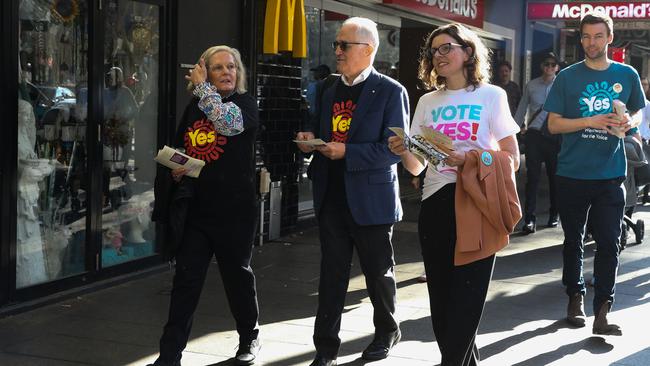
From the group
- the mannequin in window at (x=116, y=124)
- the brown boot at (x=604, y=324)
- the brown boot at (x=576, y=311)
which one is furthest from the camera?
the mannequin in window at (x=116, y=124)

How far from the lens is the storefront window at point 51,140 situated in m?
7.17

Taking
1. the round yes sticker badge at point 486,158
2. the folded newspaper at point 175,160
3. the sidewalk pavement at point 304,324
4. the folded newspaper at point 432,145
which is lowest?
the sidewalk pavement at point 304,324

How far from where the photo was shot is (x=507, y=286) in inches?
329

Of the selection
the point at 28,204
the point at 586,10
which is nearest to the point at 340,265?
the point at 28,204

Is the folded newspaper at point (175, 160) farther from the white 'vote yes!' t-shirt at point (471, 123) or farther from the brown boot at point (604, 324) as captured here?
the brown boot at point (604, 324)

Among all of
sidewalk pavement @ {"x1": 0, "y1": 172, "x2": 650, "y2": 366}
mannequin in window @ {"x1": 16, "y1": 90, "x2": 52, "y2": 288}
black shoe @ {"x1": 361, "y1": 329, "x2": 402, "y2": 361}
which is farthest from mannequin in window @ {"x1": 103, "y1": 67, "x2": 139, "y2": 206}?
black shoe @ {"x1": 361, "y1": 329, "x2": 402, "y2": 361}

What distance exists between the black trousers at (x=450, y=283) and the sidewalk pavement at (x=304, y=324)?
4.09 ft

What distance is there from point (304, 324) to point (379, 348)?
1027 millimetres

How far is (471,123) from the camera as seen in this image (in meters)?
4.77

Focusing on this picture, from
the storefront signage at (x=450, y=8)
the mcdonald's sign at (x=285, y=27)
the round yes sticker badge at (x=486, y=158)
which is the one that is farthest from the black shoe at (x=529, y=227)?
the round yes sticker badge at (x=486, y=158)

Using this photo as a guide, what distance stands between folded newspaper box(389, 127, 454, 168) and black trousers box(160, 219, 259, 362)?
5.01 ft

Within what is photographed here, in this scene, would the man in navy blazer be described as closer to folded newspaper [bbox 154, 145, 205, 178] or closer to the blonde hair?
the blonde hair

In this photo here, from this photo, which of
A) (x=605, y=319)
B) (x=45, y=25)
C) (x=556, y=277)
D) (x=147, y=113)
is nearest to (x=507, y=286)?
(x=556, y=277)

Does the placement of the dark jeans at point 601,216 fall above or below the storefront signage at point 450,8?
below
